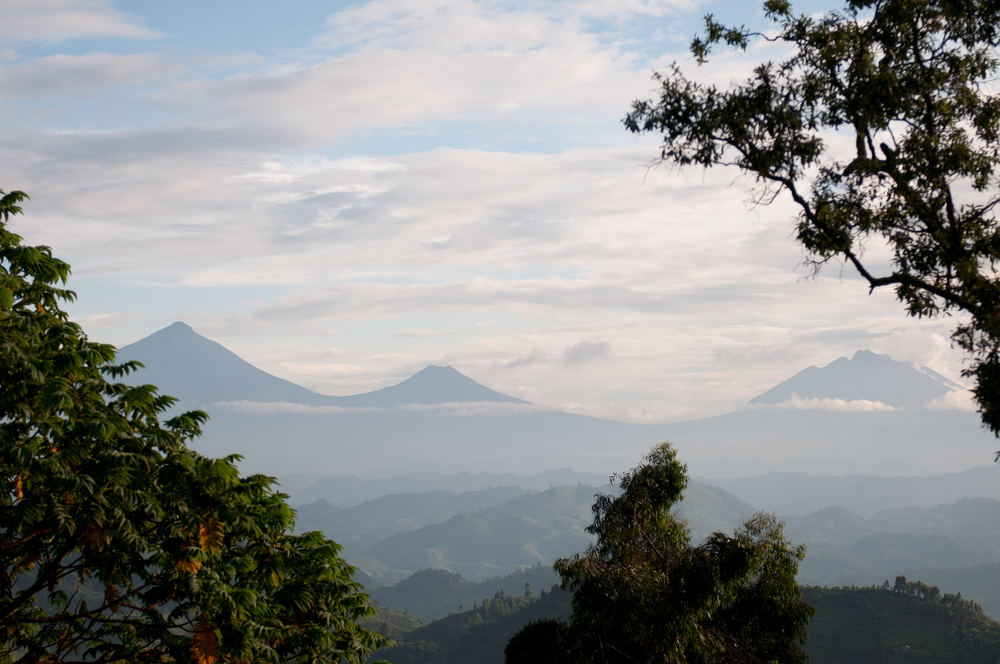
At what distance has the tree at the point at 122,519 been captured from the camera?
8180 mm

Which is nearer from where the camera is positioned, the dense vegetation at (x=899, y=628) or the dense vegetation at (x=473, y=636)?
the dense vegetation at (x=899, y=628)

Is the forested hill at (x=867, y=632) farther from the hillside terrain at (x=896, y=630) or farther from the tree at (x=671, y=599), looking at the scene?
the tree at (x=671, y=599)

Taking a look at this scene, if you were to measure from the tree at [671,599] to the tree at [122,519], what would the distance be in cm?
521

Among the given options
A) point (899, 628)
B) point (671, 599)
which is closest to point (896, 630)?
point (899, 628)

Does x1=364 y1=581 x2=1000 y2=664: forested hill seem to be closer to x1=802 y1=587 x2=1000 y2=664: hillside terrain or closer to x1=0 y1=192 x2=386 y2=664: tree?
x1=802 y1=587 x2=1000 y2=664: hillside terrain

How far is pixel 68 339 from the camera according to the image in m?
9.13

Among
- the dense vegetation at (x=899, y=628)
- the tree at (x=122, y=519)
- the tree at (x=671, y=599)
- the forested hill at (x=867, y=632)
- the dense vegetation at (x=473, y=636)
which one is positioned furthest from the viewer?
the dense vegetation at (x=473, y=636)

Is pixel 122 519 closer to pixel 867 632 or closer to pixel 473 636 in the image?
pixel 867 632

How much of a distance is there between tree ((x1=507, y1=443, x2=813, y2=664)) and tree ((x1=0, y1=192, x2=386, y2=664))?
205 inches

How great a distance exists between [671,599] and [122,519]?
971 cm

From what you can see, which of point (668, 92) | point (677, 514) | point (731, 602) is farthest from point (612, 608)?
point (668, 92)

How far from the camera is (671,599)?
523 inches

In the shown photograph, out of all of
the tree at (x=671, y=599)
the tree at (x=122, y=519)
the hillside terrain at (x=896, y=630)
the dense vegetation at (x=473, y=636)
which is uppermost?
the tree at (x=122, y=519)

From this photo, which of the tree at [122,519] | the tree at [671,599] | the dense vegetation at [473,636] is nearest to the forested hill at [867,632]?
the dense vegetation at [473,636]
